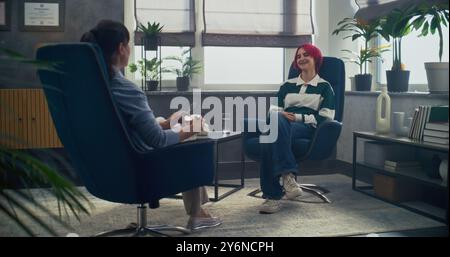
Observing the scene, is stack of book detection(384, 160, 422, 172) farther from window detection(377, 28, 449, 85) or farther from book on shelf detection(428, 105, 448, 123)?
window detection(377, 28, 449, 85)

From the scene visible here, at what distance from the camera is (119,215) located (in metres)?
2.91

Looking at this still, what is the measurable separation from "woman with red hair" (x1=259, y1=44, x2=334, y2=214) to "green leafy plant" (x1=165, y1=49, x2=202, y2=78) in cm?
97

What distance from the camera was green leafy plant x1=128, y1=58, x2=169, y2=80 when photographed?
404 centimetres

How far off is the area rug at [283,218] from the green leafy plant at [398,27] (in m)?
1.01

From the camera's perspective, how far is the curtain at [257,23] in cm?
439

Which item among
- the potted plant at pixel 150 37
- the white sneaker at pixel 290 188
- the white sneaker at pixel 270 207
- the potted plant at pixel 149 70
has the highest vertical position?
the potted plant at pixel 150 37

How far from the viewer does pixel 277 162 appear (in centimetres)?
303

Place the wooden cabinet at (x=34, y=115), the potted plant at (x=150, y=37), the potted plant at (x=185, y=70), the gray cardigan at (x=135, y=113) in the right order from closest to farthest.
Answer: the gray cardigan at (x=135, y=113) → the wooden cabinet at (x=34, y=115) → the potted plant at (x=150, y=37) → the potted plant at (x=185, y=70)

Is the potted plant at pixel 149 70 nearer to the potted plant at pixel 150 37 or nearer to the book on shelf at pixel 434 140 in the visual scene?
the potted plant at pixel 150 37

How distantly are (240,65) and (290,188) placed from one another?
1.84m

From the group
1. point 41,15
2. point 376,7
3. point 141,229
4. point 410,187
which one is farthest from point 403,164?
point 41,15

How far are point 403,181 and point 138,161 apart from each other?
1926 mm

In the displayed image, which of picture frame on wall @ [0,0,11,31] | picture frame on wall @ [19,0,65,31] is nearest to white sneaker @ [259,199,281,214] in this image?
picture frame on wall @ [19,0,65,31]

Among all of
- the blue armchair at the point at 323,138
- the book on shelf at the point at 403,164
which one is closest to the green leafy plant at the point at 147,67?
the blue armchair at the point at 323,138
